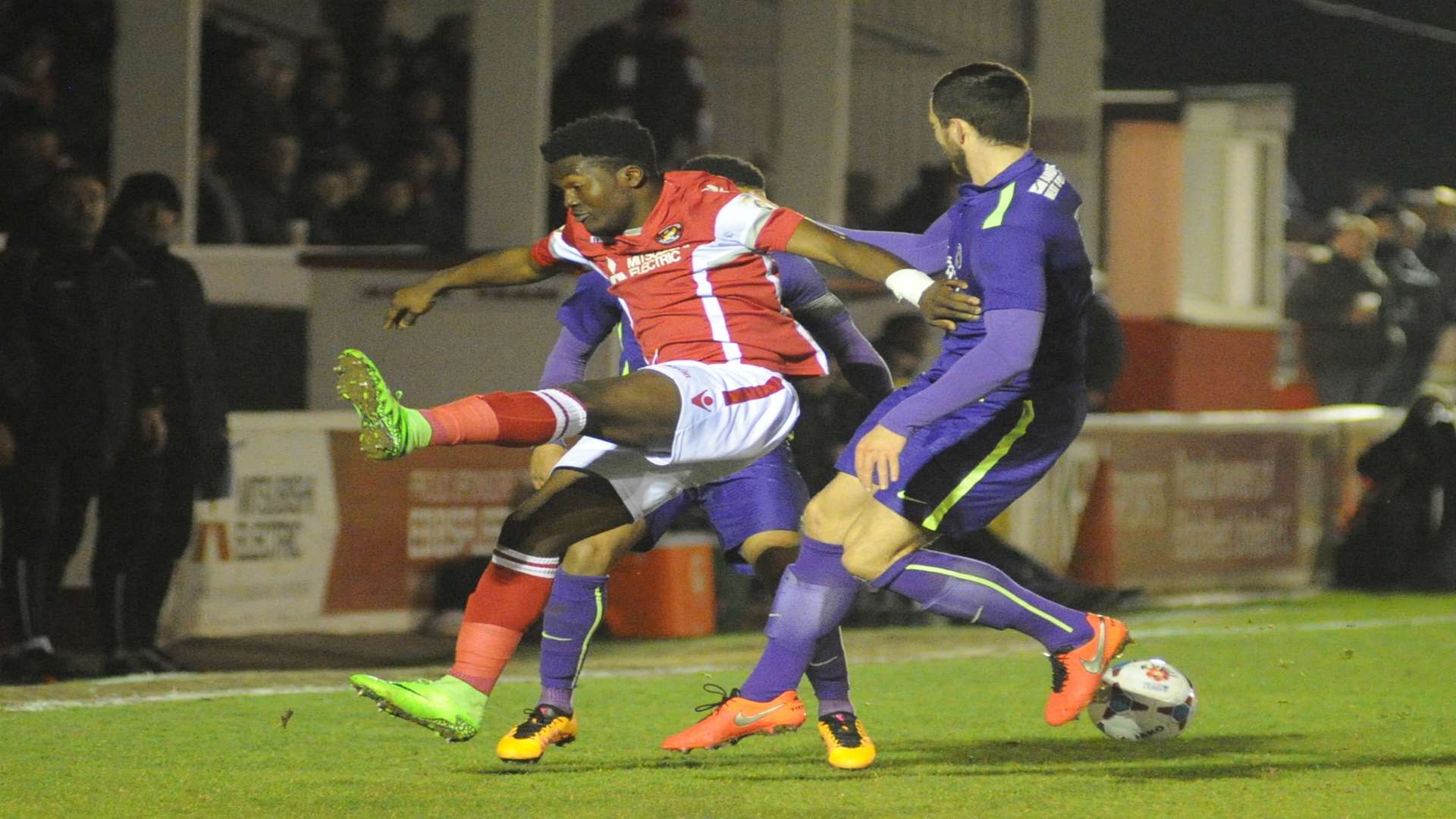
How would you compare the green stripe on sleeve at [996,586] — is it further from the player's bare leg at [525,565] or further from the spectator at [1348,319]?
the spectator at [1348,319]

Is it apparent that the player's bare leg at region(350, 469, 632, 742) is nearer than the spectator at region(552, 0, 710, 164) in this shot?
Yes

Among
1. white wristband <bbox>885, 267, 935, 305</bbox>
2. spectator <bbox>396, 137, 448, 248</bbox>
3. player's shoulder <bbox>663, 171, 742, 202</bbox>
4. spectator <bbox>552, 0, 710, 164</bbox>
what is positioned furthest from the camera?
spectator <bbox>552, 0, 710, 164</bbox>

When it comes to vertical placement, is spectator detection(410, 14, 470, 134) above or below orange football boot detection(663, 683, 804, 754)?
above

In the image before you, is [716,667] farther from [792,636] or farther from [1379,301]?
[1379,301]

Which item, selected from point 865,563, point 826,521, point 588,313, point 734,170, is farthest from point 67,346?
point 865,563

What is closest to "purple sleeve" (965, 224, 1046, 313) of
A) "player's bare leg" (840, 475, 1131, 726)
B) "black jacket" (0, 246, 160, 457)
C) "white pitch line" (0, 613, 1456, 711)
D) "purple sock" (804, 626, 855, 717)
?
"player's bare leg" (840, 475, 1131, 726)

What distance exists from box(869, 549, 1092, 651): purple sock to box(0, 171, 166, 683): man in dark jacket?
13.3 ft

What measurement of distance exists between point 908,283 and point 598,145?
0.96 meters

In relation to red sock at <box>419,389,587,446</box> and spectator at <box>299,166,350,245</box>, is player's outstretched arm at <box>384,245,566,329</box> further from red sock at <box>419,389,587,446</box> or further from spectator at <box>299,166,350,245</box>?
spectator at <box>299,166,350,245</box>

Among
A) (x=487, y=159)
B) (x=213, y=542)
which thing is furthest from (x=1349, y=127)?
(x=213, y=542)

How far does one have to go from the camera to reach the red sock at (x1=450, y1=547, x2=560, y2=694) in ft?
19.8

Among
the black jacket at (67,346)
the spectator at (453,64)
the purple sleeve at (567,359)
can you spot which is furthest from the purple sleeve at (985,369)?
the spectator at (453,64)

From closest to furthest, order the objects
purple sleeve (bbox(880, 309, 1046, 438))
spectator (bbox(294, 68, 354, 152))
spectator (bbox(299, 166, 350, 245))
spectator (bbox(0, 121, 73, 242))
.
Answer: purple sleeve (bbox(880, 309, 1046, 438)) < spectator (bbox(0, 121, 73, 242)) < spectator (bbox(299, 166, 350, 245)) < spectator (bbox(294, 68, 354, 152))

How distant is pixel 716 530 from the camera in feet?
21.4
